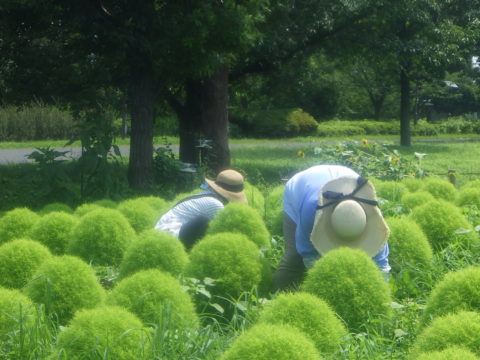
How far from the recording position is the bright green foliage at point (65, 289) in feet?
11.1

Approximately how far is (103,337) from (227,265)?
Answer: 4.16ft

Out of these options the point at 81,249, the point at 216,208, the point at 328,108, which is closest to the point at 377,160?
the point at 216,208

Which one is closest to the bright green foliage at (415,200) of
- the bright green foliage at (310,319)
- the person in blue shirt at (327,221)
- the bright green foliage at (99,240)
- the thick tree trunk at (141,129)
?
the person in blue shirt at (327,221)

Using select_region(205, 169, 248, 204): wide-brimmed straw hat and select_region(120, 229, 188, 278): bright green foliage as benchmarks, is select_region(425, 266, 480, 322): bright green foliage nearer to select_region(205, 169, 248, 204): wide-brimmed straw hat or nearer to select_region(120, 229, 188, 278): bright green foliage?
select_region(120, 229, 188, 278): bright green foliage

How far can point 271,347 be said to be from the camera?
93.6 inches

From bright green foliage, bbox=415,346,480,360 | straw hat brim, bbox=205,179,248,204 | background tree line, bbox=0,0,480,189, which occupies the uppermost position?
background tree line, bbox=0,0,480,189

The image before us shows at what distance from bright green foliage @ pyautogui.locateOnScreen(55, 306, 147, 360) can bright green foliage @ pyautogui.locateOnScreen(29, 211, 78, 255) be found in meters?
2.37

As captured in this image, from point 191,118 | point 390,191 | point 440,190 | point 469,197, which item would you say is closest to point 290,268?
point 390,191

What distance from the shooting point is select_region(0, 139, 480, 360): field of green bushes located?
104 inches

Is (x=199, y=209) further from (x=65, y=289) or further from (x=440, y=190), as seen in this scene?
(x=440, y=190)

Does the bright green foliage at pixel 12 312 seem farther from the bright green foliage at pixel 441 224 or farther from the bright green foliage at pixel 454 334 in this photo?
the bright green foliage at pixel 441 224

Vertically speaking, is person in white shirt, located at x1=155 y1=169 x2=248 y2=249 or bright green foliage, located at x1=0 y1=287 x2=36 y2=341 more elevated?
person in white shirt, located at x1=155 y1=169 x2=248 y2=249

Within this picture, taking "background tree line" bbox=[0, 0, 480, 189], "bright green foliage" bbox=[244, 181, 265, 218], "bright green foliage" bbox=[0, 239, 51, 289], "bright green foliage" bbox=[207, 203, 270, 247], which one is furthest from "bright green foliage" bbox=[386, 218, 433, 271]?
"background tree line" bbox=[0, 0, 480, 189]

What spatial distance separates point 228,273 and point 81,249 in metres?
1.44
